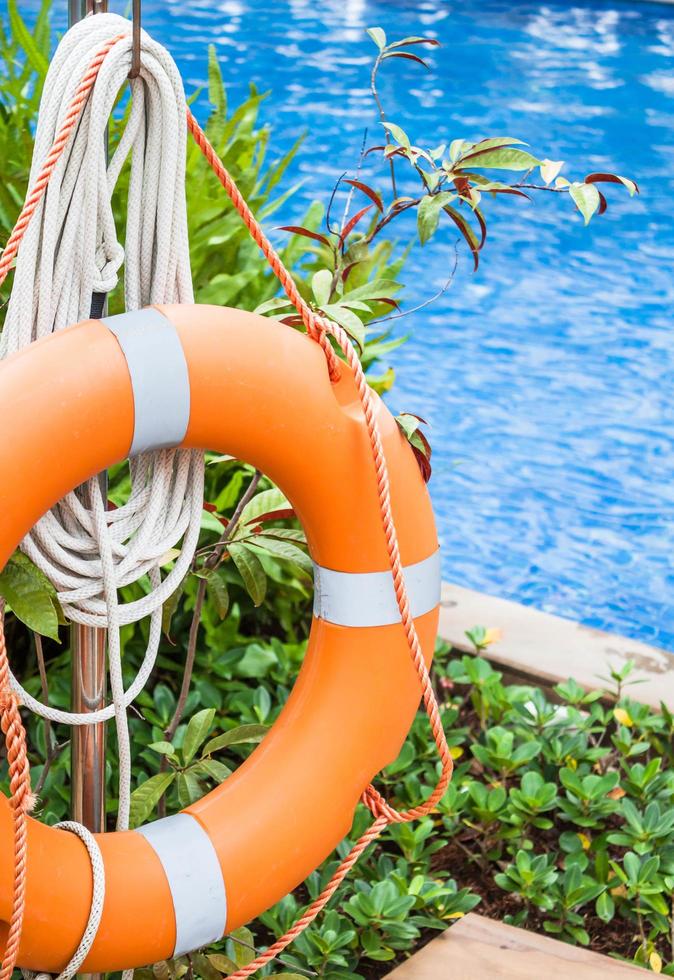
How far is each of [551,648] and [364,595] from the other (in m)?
1.04

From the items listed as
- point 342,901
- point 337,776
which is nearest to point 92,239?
point 337,776

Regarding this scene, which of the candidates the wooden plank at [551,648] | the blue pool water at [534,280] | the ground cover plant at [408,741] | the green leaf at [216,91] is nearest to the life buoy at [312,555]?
the ground cover plant at [408,741]

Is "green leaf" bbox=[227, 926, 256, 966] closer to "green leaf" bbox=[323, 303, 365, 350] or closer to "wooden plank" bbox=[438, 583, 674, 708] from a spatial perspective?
"green leaf" bbox=[323, 303, 365, 350]

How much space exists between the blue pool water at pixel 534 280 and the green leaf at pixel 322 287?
84 cm

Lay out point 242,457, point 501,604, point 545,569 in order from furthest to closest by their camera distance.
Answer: point 545,569 → point 501,604 → point 242,457

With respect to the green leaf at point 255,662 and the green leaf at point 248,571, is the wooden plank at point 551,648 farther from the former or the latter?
the green leaf at point 248,571

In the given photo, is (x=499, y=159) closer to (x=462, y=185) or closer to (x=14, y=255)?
(x=462, y=185)

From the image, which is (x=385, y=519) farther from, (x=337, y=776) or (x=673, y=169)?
(x=673, y=169)

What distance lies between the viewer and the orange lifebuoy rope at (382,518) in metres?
1.01

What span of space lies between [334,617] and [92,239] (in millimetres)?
439

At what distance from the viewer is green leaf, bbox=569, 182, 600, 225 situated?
1.17 meters

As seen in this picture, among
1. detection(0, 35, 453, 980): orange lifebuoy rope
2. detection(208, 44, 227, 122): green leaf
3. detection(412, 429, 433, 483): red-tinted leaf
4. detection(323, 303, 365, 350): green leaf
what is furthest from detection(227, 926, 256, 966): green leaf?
detection(208, 44, 227, 122): green leaf

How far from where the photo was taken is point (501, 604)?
7.66 feet

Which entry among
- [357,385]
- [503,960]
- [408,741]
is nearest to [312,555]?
[357,385]
